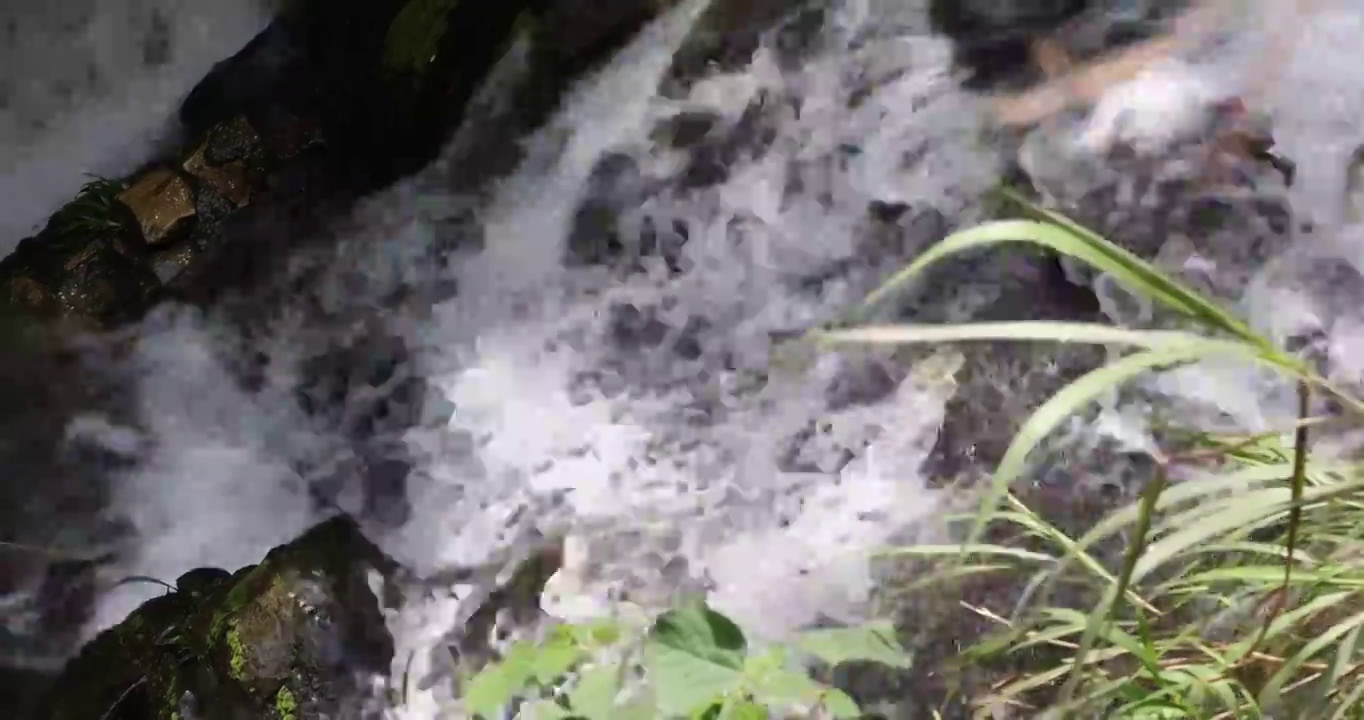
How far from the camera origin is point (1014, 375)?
171 centimetres

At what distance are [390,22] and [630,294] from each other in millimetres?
1246

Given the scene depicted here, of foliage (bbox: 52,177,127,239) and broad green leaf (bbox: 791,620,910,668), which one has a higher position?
foliage (bbox: 52,177,127,239)

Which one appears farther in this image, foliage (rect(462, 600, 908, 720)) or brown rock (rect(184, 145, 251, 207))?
brown rock (rect(184, 145, 251, 207))

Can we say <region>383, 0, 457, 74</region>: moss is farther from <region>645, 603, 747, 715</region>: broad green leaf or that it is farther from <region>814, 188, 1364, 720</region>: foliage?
<region>645, 603, 747, 715</region>: broad green leaf

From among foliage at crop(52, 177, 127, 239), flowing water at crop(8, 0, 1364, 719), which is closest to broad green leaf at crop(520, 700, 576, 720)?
flowing water at crop(8, 0, 1364, 719)

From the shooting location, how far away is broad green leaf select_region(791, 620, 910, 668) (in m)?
0.91

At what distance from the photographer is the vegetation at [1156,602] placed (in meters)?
0.72

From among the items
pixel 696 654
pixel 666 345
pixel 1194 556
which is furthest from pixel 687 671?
pixel 666 345

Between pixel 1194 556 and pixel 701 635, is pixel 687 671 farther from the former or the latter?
pixel 1194 556

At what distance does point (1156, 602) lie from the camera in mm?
1173

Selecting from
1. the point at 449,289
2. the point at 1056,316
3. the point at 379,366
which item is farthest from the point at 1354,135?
the point at 379,366

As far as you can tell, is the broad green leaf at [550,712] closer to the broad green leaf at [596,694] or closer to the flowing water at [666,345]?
the broad green leaf at [596,694]

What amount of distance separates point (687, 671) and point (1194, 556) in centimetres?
67

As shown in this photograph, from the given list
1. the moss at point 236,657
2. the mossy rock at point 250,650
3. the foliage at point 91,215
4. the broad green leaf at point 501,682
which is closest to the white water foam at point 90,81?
the foliage at point 91,215
